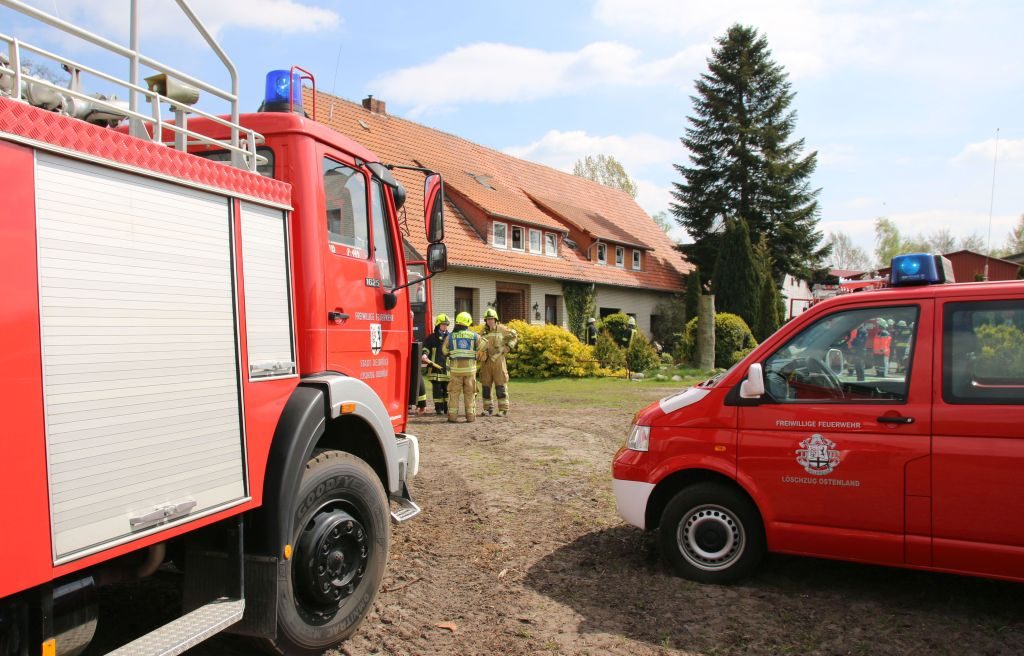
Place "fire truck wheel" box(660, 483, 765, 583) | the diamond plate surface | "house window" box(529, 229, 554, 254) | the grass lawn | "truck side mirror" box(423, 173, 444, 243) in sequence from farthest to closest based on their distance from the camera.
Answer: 1. "house window" box(529, 229, 554, 254)
2. the grass lawn
3. "truck side mirror" box(423, 173, 444, 243)
4. "fire truck wheel" box(660, 483, 765, 583)
5. the diamond plate surface

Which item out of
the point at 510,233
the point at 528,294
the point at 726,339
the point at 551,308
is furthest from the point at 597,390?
the point at 551,308

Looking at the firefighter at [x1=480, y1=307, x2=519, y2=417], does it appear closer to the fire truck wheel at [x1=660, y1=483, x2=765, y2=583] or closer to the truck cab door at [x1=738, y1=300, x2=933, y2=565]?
the fire truck wheel at [x1=660, y1=483, x2=765, y2=583]

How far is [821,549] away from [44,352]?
405cm

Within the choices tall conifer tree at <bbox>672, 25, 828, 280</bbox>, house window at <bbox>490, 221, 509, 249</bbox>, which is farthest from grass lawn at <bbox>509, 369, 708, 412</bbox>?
tall conifer tree at <bbox>672, 25, 828, 280</bbox>

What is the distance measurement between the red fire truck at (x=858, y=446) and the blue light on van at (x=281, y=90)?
10.0ft

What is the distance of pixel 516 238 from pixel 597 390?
36.4ft

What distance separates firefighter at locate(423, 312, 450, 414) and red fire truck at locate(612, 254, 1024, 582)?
8175mm

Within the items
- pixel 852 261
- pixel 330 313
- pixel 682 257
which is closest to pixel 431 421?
pixel 330 313

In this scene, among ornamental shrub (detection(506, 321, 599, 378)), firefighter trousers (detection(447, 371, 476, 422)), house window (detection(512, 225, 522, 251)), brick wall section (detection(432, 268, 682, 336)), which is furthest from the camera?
house window (detection(512, 225, 522, 251))

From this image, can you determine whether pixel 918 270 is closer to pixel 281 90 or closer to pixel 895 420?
pixel 895 420

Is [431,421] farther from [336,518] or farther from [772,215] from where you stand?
[772,215]

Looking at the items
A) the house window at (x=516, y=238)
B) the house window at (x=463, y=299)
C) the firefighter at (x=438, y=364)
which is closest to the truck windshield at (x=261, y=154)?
the firefighter at (x=438, y=364)

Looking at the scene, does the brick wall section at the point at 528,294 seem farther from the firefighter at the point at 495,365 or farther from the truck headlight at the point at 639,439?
the truck headlight at the point at 639,439

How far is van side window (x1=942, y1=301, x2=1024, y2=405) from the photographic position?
12.8 ft
